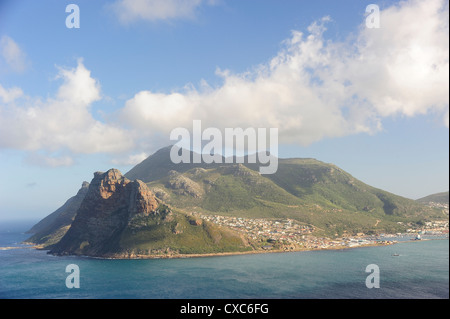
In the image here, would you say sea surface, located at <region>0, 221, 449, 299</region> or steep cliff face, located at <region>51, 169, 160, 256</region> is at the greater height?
steep cliff face, located at <region>51, 169, 160, 256</region>

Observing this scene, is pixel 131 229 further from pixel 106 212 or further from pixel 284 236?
pixel 284 236

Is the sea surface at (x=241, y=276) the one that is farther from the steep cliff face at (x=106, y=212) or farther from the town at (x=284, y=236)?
the town at (x=284, y=236)

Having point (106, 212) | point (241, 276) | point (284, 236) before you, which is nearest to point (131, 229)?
point (106, 212)

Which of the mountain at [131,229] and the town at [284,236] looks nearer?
the mountain at [131,229]

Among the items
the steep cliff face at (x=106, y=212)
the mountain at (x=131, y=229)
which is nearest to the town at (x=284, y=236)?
the mountain at (x=131, y=229)

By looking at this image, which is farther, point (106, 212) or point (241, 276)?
point (106, 212)

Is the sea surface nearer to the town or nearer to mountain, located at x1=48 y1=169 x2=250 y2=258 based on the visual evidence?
mountain, located at x1=48 y1=169 x2=250 y2=258

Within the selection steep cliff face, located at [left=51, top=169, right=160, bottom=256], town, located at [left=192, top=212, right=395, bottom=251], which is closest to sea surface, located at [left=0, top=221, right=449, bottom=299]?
steep cliff face, located at [left=51, top=169, right=160, bottom=256]
